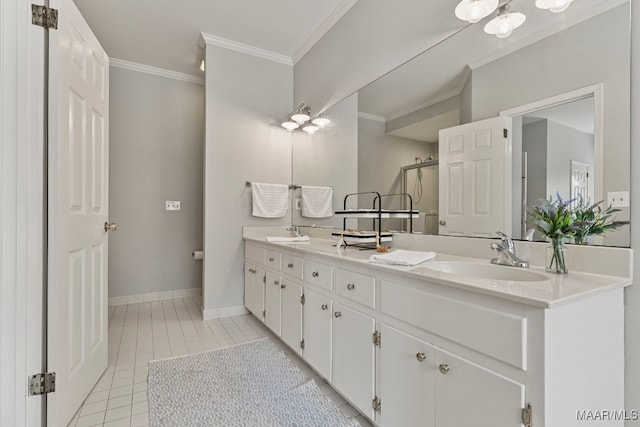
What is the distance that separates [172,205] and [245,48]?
6.38 feet

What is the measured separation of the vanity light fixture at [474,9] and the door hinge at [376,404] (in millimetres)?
1828

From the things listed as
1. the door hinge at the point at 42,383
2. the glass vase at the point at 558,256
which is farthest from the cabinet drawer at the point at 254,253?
the glass vase at the point at 558,256

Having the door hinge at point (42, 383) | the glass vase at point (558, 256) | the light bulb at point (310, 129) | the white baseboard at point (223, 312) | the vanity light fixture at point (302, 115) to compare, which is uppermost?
the vanity light fixture at point (302, 115)

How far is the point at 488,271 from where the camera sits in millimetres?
1292

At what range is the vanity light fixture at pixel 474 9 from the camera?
142cm

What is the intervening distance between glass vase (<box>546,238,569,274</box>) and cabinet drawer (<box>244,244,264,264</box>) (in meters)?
1.97

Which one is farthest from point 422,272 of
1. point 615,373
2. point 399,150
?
point 399,150

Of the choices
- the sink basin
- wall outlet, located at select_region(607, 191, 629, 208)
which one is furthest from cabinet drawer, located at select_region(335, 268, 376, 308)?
wall outlet, located at select_region(607, 191, 629, 208)

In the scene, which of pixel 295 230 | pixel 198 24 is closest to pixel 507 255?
pixel 295 230

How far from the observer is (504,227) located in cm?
140

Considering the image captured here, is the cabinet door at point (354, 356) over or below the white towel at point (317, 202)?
below

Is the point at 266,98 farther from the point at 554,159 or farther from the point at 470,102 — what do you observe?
the point at 554,159

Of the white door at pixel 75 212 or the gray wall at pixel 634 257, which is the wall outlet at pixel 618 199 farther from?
the white door at pixel 75 212

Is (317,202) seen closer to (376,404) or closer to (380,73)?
(380,73)
